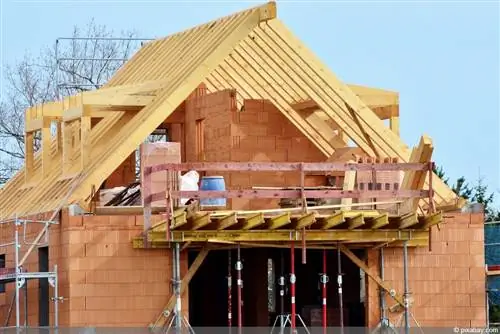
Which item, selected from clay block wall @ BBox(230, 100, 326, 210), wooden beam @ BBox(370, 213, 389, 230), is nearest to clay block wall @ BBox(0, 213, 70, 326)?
clay block wall @ BBox(230, 100, 326, 210)

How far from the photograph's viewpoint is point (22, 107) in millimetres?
55094

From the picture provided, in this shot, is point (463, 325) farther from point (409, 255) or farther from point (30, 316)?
point (30, 316)

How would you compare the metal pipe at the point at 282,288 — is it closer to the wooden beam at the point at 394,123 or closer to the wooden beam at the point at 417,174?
the wooden beam at the point at 417,174

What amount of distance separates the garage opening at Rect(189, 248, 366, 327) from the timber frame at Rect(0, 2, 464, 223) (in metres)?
2.42

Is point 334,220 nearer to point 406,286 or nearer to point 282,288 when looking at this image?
point 406,286

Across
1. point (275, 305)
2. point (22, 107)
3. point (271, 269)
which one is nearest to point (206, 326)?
point (275, 305)

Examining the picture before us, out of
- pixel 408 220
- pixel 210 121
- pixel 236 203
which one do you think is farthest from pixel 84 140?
pixel 408 220

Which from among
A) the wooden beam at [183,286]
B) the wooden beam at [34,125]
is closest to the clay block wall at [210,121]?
the wooden beam at [34,125]

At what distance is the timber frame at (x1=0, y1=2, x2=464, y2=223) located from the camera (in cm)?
3266

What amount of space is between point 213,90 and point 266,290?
4.16 metres

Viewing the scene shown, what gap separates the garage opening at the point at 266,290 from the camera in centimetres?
3544

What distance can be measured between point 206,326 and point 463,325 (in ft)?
23.1

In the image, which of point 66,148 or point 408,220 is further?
point 66,148

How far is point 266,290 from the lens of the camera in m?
37.2
